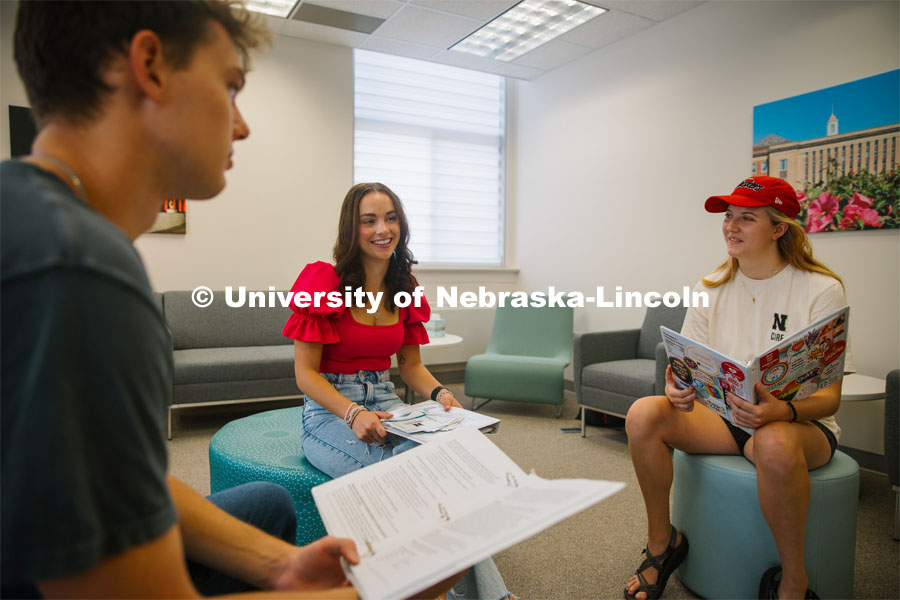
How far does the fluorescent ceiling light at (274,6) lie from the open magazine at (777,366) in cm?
391

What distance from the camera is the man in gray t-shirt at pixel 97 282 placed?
45 cm

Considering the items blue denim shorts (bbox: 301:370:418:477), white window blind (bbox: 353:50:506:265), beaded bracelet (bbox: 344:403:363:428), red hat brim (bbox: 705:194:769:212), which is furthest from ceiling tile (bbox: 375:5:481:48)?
beaded bracelet (bbox: 344:403:363:428)

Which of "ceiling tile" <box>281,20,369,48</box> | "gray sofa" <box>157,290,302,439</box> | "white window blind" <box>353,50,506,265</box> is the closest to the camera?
"gray sofa" <box>157,290,302,439</box>

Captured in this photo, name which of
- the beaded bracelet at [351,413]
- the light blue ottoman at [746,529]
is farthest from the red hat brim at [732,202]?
the beaded bracelet at [351,413]

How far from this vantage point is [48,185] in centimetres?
54

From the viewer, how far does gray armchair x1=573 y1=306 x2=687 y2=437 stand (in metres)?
3.50

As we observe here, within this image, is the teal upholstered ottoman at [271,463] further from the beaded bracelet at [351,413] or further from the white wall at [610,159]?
the white wall at [610,159]

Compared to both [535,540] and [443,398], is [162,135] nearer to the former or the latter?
[443,398]

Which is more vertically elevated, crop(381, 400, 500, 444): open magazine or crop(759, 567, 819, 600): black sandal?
crop(381, 400, 500, 444): open magazine

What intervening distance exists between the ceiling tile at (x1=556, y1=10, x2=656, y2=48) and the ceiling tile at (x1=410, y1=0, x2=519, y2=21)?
28.7 inches

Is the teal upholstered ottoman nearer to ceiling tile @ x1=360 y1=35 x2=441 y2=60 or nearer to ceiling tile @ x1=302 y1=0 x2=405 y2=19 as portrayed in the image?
ceiling tile @ x1=302 y1=0 x2=405 y2=19

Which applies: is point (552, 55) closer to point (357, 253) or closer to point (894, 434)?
point (357, 253)

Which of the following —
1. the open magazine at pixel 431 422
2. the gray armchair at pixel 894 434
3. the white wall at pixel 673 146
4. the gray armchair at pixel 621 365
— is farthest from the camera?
the gray armchair at pixel 621 365

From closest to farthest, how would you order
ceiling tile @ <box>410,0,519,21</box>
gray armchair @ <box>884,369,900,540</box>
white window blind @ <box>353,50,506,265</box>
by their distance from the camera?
gray armchair @ <box>884,369,900,540</box>, ceiling tile @ <box>410,0,519,21</box>, white window blind @ <box>353,50,506,265</box>
